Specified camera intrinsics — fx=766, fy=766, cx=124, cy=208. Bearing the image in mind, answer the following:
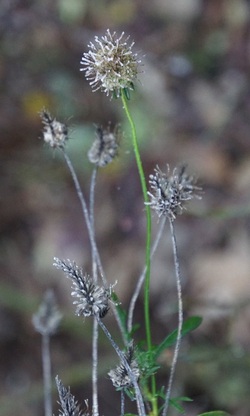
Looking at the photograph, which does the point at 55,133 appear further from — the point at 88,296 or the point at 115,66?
the point at 88,296

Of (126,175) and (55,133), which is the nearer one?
(55,133)

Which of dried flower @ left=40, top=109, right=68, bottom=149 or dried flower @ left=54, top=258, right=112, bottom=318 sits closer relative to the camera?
dried flower @ left=54, top=258, right=112, bottom=318

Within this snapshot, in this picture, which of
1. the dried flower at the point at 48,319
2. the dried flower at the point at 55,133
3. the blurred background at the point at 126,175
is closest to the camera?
the dried flower at the point at 55,133

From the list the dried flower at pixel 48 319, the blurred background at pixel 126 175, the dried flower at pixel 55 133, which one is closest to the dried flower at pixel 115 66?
the dried flower at pixel 55 133

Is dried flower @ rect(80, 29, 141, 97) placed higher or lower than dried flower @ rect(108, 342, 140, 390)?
higher

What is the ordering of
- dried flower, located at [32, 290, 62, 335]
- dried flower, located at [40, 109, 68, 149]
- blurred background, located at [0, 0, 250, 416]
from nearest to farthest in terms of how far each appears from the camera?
dried flower, located at [40, 109, 68, 149]
dried flower, located at [32, 290, 62, 335]
blurred background, located at [0, 0, 250, 416]

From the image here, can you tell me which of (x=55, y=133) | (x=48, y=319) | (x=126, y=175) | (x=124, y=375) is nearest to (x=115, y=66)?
(x=55, y=133)

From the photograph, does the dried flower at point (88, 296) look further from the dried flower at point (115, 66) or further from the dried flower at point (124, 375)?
the dried flower at point (115, 66)

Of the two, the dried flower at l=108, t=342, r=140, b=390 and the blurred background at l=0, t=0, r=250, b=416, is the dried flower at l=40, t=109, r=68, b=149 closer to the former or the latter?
the dried flower at l=108, t=342, r=140, b=390

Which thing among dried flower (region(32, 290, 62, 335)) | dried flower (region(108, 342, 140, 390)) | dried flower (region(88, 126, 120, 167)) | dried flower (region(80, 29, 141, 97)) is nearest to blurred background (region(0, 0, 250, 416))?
dried flower (region(32, 290, 62, 335))
